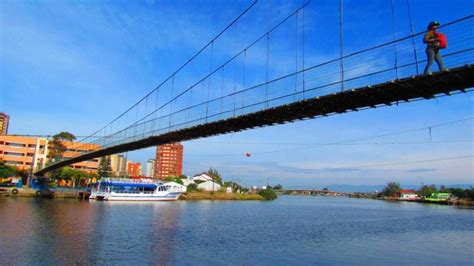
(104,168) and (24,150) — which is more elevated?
(24,150)

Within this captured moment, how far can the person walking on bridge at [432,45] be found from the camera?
1103 cm

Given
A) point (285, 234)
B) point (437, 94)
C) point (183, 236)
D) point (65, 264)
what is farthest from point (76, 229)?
point (437, 94)

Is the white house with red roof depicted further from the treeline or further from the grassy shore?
the grassy shore

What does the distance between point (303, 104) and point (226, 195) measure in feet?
286

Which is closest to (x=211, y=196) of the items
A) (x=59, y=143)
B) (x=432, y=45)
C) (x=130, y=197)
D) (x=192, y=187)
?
(x=192, y=187)

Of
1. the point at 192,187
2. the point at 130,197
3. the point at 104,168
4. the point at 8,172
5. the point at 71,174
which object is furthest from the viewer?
the point at 192,187

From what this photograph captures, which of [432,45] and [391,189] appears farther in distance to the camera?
[391,189]

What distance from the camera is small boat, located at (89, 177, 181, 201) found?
62.0 m

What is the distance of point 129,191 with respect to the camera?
64.6 meters

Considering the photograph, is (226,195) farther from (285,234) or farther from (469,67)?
(469,67)

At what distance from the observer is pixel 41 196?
5972 centimetres

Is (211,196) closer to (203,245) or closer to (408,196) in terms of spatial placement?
(203,245)

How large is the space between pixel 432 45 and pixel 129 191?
59772 millimetres

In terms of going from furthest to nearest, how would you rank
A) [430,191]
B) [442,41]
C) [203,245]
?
[430,191] < [203,245] < [442,41]
